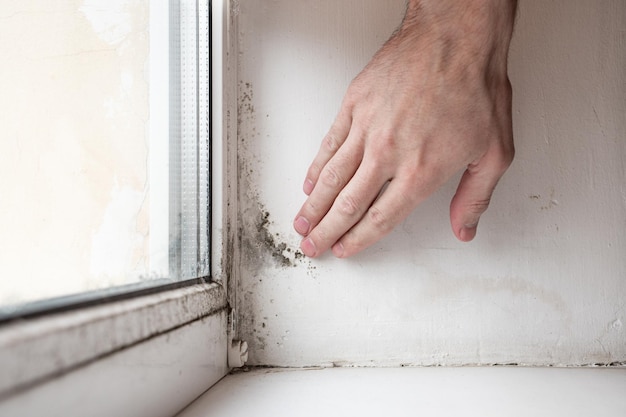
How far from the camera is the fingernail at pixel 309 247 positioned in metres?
0.83

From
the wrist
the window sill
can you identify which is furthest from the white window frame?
the wrist

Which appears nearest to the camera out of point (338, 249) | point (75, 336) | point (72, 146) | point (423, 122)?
point (75, 336)

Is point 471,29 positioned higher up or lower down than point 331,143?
higher up

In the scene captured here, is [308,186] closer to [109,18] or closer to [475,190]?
[475,190]

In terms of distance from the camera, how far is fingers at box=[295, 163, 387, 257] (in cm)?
74

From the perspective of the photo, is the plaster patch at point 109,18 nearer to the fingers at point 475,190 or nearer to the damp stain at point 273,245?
the damp stain at point 273,245

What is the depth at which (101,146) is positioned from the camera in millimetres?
559

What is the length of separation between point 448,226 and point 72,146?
2.05 feet

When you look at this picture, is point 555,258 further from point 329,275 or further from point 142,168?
point 142,168

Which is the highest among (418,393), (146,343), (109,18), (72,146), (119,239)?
(109,18)

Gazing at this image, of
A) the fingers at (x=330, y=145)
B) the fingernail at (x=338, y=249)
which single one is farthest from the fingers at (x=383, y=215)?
the fingers at (x=330, y=145)

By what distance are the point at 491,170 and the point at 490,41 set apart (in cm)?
19

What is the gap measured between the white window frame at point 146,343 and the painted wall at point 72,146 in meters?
0.05

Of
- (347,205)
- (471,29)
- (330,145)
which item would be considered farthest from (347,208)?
(471,29)
